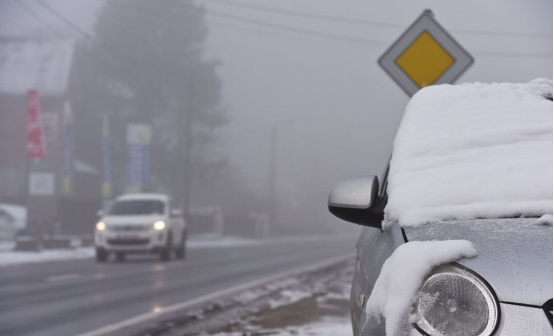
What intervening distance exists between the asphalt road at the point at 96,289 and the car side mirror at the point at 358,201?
Result: 15.1 feet

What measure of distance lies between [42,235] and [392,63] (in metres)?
19.5

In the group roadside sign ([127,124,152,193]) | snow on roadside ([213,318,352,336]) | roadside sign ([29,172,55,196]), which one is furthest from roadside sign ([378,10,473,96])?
roadside sign ([127,124,152,193])

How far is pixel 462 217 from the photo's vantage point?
2803mm

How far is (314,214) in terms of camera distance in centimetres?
8831

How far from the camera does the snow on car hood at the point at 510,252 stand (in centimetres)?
229

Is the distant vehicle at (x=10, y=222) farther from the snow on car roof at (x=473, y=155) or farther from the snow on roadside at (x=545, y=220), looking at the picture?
the snow on roadside at (x=545, y=220)

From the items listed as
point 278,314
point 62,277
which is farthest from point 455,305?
point 62,277

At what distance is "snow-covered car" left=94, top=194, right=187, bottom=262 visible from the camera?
19453mm

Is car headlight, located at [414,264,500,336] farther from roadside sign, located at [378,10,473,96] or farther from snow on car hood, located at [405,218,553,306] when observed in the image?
roadside sign, located at [378,10,473,96]

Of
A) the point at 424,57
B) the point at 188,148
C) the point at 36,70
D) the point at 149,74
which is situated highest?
the point at 149,74

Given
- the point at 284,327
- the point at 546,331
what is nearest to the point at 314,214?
the point at 284,327

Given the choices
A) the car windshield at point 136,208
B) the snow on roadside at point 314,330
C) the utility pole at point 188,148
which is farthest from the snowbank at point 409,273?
the utility pole at point 188,148

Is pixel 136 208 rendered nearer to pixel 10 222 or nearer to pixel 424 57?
pixel 424 57

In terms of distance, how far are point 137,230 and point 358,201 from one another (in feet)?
54.6
